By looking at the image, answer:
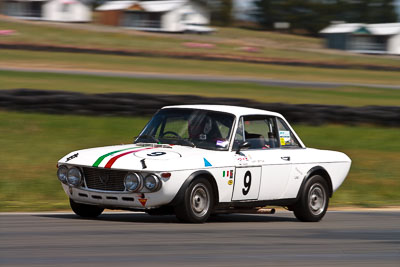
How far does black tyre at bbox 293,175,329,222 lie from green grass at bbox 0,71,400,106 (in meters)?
17.8

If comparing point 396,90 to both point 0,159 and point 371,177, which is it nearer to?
point 371,177

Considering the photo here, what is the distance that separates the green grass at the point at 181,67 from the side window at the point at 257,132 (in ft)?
98.4

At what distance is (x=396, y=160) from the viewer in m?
16.7

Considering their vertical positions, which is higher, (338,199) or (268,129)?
(268,129)

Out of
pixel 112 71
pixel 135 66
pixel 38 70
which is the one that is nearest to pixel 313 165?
pixel 38 70

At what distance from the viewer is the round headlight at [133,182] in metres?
7.70

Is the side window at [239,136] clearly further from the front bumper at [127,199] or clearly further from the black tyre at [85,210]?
the black tyre at [85,210]

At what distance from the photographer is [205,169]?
26.4 feet

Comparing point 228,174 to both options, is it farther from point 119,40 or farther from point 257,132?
point 119,40

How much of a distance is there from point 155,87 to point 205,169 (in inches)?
883

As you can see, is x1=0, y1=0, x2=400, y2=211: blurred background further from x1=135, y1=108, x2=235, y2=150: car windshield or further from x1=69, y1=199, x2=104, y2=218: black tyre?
x1=135, y1=108, x2=235, y2=150: car windshield

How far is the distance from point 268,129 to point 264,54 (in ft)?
165

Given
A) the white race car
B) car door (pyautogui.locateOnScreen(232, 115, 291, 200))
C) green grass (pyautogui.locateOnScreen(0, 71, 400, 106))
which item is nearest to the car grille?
the white race car

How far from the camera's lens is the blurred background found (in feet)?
47.1
